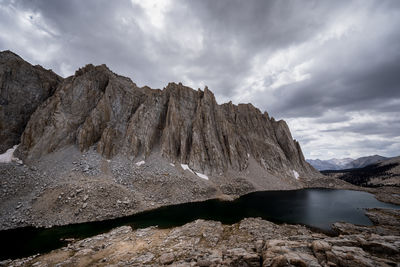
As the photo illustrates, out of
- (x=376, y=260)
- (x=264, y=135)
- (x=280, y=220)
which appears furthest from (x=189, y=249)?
(x=264, y=135)

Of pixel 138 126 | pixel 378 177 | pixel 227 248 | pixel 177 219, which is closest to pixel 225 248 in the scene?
pixel 227 248

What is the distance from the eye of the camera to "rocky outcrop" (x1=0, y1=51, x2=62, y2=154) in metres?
41.2

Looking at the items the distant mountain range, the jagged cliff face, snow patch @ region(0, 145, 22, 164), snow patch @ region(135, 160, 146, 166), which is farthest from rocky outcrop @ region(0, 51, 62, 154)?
the distant mountain range

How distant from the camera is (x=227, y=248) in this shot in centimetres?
1484

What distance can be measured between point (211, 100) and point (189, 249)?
6289cm

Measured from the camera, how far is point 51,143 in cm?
4253

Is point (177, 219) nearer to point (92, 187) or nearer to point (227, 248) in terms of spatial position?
point (227, 248)

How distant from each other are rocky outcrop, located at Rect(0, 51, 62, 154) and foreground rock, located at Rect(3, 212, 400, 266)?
42.1m

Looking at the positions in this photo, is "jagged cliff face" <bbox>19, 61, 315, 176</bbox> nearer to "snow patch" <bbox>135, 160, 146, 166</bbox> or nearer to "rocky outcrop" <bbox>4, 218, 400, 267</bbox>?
"snow patch" <bbox>135, 160, 146, 166</bbox>

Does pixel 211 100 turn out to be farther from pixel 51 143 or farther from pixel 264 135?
pixel 51 143

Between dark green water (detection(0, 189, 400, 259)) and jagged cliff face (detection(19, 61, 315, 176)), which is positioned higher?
jagged cliff face (detection(19, 61, 315, 176))

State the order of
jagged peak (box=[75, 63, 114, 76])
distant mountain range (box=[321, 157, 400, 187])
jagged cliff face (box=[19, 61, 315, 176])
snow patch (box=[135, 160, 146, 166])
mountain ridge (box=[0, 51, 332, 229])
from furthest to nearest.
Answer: distant mountain range (box=[321, 157, 400, 187]), jagged peak (box=[75, 63, 114, 76]), snow patch (box=[135, 160, 146, 166]), jagged cliff face (box=[19, 61, 315, 176]), mountain ridge (box=[0, 51, 332, 229])

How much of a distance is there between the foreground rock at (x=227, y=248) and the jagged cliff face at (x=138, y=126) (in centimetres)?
3214

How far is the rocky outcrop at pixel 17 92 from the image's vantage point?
41219mm
